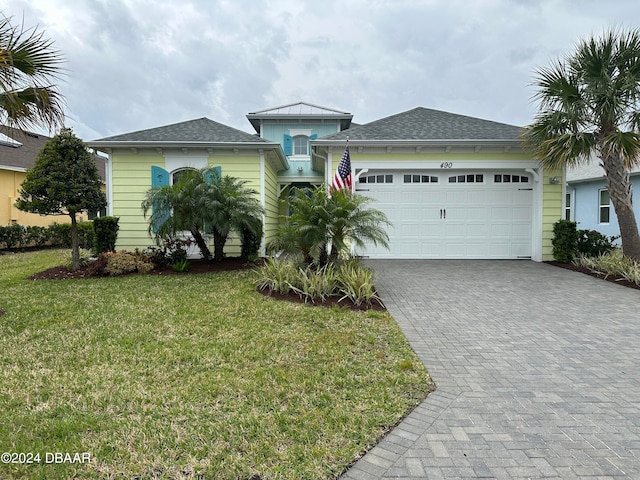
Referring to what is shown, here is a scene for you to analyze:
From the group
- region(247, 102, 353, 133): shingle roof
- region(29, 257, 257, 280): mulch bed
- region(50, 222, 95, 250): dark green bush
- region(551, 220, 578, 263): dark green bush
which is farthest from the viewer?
region(247, 102, 353, 133): shingle roof

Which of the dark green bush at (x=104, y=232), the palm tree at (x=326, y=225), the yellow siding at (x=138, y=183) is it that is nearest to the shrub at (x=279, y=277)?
the palm tree at (x=326, y=225)

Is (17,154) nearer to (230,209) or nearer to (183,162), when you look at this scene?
(183,162)

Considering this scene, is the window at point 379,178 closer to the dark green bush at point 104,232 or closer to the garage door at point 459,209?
the garage door at point 459,209

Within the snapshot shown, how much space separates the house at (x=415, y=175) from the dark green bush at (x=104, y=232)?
981mm

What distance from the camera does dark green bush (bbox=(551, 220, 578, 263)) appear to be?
9938mm

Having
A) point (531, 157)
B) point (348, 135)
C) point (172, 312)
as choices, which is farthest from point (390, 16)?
point (172, 312)

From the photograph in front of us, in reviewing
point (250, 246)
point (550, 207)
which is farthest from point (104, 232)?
point (550, 207)

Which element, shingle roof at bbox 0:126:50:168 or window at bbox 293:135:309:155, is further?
window at bbox 293:135:309:155

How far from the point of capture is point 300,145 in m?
15.8

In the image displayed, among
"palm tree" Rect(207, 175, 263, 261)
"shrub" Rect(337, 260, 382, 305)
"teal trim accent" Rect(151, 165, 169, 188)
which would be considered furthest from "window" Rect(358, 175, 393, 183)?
"teal trim accent" Rect(151, 165, 169, 188)

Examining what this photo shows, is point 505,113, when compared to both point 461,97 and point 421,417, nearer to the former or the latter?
point 461,97

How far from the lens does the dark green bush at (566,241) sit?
9938 mm

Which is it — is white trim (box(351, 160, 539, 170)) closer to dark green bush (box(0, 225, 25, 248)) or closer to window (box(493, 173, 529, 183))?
window (box(493, 173, 529, 183))

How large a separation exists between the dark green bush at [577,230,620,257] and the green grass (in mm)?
8031
